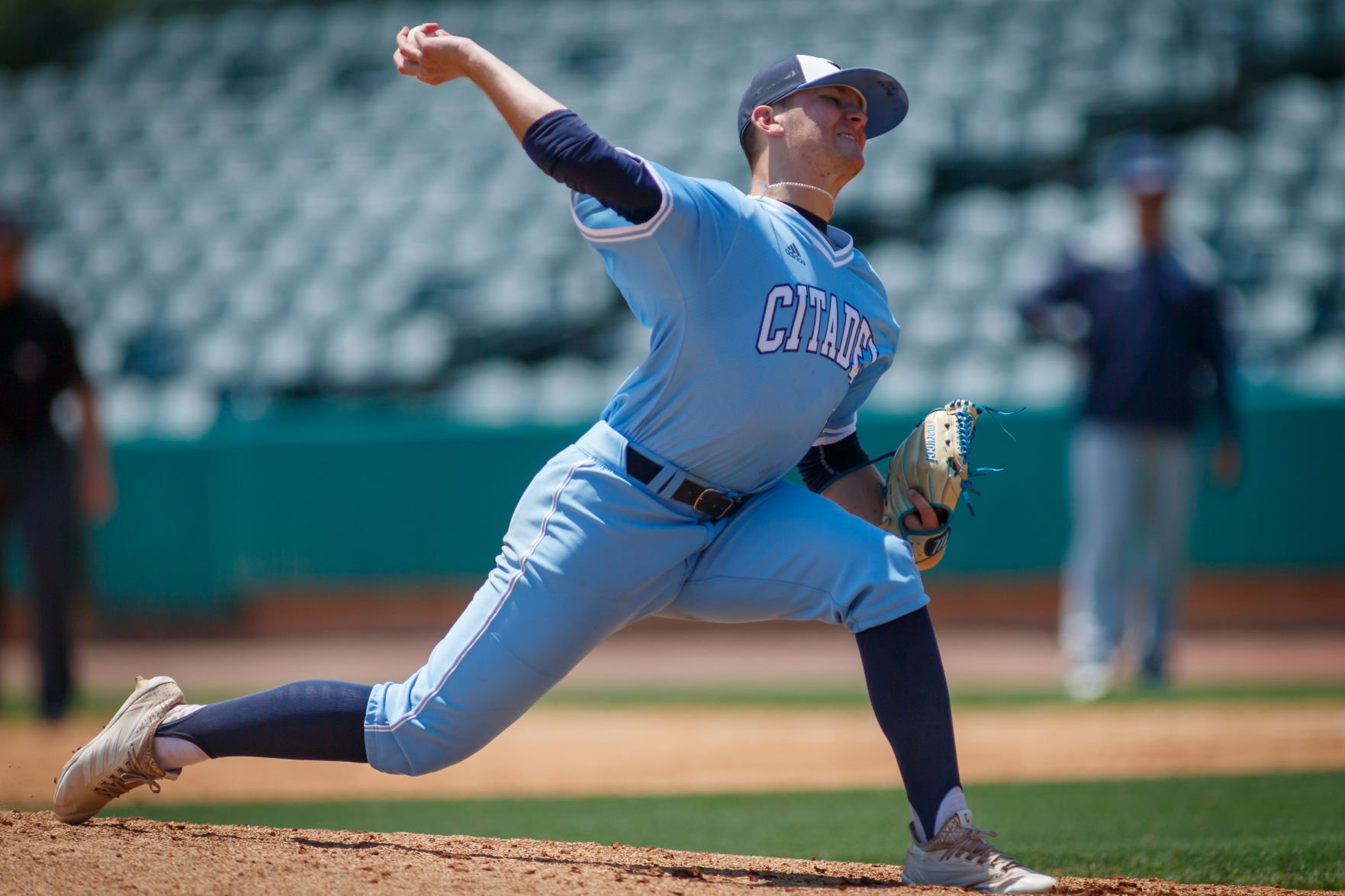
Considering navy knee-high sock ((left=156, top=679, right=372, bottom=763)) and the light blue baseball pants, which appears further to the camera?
navy knee-high sock ((left=156, top=679, right=372, bottom=763))

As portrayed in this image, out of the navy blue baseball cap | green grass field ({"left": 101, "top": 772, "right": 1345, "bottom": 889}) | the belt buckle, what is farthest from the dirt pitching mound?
the navy blue baseball cap

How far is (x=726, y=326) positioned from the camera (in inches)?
94.0

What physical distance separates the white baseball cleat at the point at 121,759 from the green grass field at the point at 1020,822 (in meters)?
0.80

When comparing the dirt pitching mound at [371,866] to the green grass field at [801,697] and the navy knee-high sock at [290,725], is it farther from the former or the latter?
the green grass field at [801,697]

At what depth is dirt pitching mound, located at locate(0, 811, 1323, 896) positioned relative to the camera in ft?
7.49

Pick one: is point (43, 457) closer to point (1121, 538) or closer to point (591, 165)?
point (591, 165)

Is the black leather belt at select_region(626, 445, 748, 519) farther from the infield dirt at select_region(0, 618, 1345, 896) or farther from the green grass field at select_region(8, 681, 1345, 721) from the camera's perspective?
the green grass field at select_region(8, 681, 1345, 721)

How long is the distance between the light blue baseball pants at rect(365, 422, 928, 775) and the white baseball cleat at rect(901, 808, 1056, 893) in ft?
1.31

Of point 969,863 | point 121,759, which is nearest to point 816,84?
point 969,863

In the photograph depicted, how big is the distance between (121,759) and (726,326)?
1470 mm

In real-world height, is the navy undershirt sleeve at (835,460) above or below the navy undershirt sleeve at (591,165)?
below

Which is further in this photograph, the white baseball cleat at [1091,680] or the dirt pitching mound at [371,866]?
the white baseball cleat at [1091,680]

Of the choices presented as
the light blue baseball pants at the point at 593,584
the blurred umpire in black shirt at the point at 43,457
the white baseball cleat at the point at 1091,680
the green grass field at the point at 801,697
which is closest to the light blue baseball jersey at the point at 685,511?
the light blue baseball pants at the point at 593,584

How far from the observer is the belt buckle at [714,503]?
249cm
